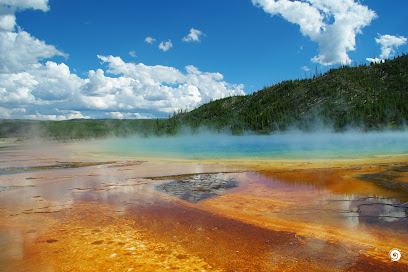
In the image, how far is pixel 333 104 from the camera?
87.9 meters

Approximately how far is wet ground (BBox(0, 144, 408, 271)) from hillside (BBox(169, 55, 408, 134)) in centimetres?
7517

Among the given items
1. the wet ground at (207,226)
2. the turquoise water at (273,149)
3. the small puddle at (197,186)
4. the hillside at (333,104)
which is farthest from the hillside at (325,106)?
the wet ground at (207,226)

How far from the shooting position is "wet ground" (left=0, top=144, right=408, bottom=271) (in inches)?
178

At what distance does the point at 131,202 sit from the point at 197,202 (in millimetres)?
2032

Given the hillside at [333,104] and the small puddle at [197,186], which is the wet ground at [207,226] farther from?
the hillside at [333,104]

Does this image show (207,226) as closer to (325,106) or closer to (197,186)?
(197,186)

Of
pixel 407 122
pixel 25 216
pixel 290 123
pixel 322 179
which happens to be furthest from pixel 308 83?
pixel 25 216

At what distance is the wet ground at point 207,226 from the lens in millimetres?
4527

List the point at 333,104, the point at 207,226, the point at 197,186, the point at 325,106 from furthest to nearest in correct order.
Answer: the point at 325,106 < the point at 333,104 < the point at 197,186 < the point at 207,226

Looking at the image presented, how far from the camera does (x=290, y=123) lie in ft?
296

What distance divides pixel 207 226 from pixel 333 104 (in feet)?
302

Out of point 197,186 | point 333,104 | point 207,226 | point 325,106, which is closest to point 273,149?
point 197,186

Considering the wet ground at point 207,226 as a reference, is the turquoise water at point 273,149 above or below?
above

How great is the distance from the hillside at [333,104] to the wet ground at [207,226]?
7517cm
